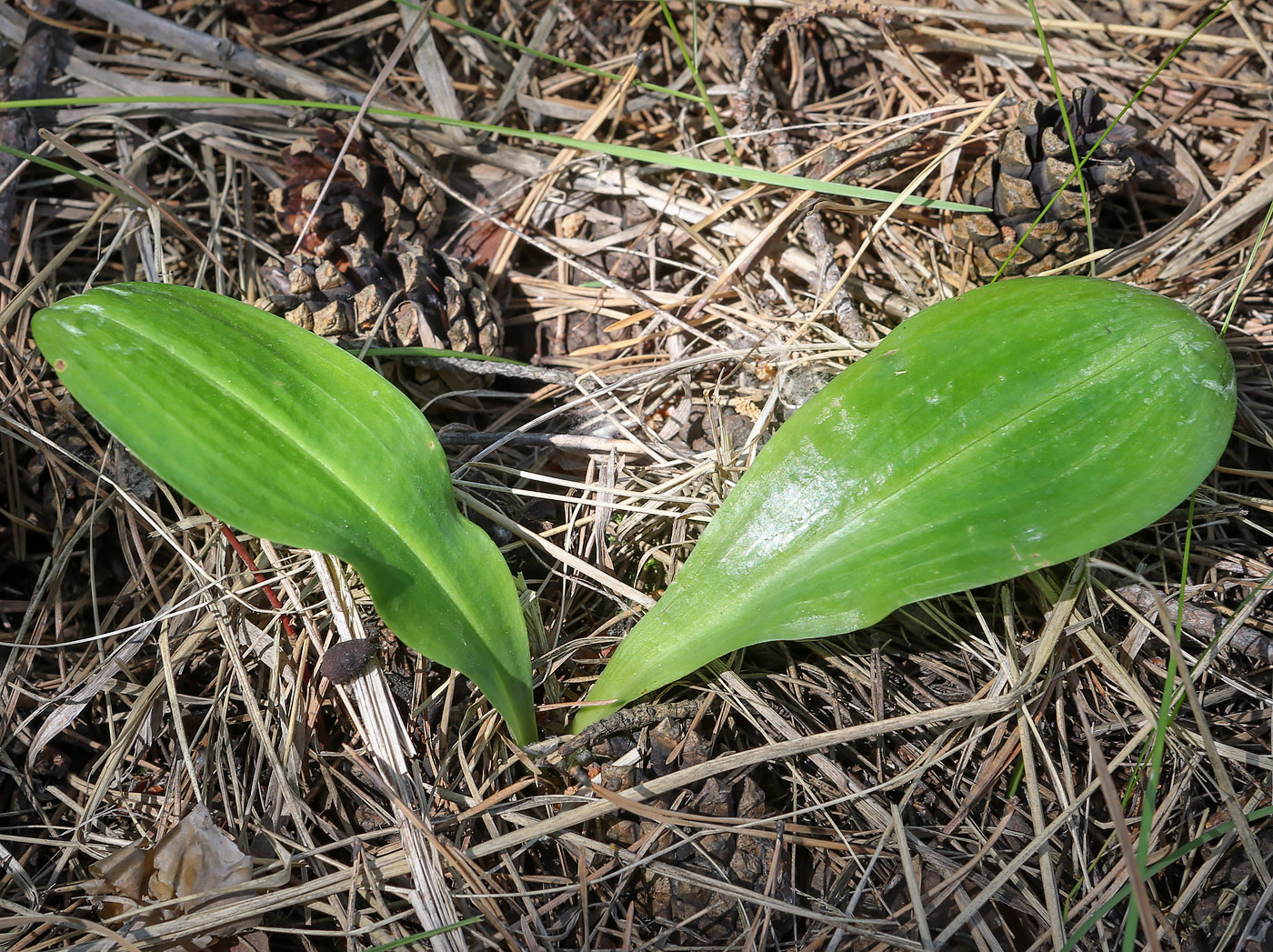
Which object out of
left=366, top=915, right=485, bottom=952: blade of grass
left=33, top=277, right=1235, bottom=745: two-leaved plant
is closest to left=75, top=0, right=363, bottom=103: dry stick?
left=33, top=277, right=1235, bottom=745: two-leaved plant

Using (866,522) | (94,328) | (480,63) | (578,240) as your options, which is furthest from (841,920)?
(480,63)

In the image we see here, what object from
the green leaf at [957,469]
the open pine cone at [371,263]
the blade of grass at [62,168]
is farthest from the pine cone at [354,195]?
the green leaf at [957,469]

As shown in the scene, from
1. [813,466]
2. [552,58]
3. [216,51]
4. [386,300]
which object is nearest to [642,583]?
[813,466]

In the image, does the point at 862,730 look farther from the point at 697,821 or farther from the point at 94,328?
the point at 94,328

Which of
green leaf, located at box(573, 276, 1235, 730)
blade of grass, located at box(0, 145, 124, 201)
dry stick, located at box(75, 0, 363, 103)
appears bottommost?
green leaf, located at box(573, 276, 1235, 730)

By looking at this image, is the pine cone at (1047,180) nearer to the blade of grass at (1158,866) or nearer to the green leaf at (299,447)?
the blade of grass at (1158,866)

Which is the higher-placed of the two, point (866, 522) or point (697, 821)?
point (866, 522)

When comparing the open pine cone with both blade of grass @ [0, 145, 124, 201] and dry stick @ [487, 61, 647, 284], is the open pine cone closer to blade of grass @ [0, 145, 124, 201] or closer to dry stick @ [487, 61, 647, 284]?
dry stick @ [487, 61, 647, 284]
